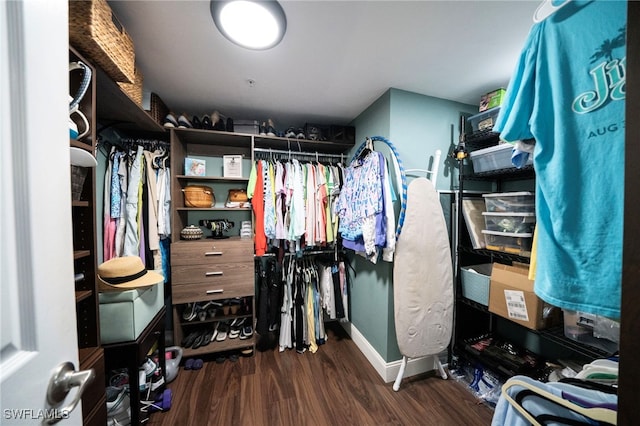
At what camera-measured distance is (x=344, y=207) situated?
1885 millimetres

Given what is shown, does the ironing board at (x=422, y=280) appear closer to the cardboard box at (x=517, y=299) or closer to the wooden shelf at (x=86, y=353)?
the cardboard box at (x=517, y=299)

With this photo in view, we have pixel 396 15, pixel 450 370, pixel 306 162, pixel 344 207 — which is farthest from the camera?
pixel 306 162

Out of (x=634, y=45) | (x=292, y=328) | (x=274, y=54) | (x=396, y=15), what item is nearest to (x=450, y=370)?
(x=292, y=328)

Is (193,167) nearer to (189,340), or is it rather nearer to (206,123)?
(206,123)

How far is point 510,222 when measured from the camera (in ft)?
4.33

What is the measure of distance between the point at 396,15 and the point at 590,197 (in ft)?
3.51

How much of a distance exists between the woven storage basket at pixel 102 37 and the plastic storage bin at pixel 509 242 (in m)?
2.30

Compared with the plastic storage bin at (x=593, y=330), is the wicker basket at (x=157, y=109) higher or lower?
higher

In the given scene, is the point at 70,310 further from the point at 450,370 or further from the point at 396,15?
the point at 450,370

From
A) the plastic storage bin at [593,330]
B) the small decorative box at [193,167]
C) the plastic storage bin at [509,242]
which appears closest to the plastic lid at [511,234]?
the plastic storage bin at [509,242]

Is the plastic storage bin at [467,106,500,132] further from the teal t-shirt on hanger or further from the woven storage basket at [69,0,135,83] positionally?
the woven storage basket at [69,0,135,83]

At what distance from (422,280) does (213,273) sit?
1.68 metres

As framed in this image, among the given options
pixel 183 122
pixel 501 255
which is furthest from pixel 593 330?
pixel 183 122

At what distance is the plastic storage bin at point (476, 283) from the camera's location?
4.72ft
